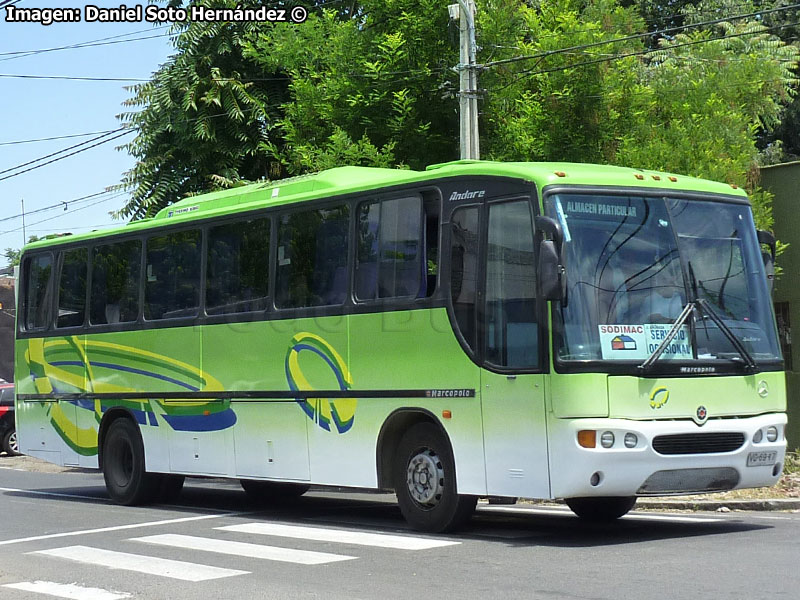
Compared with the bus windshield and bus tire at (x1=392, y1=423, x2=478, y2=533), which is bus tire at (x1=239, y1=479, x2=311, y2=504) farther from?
the bus windshield

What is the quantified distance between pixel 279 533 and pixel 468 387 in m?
2.53

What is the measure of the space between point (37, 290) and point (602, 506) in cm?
948

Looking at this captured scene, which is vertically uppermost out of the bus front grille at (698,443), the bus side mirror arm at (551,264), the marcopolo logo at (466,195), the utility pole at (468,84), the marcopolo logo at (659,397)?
the utility pole at (468,84)

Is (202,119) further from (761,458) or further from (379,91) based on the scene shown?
(761,458)

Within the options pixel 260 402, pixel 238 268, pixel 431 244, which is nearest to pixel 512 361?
pixel 431 244

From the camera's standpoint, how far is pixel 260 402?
14.3 m

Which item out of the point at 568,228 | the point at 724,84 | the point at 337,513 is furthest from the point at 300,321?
the point at 724,84

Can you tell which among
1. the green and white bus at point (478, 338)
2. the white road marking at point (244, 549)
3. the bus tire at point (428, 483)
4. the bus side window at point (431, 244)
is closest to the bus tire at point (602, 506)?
the green and white bus at point (478, 338)

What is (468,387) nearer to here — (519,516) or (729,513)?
(519,516)

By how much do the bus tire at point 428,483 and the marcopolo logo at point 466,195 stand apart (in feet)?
7.01

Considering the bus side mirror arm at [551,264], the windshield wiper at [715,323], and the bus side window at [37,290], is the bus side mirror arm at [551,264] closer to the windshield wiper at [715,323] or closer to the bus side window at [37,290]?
the windshield wiper at [715,323]

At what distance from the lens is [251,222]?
1470 cm

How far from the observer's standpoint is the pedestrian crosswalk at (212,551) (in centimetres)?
973

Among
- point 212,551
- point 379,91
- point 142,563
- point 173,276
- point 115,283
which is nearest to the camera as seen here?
point 142,563
